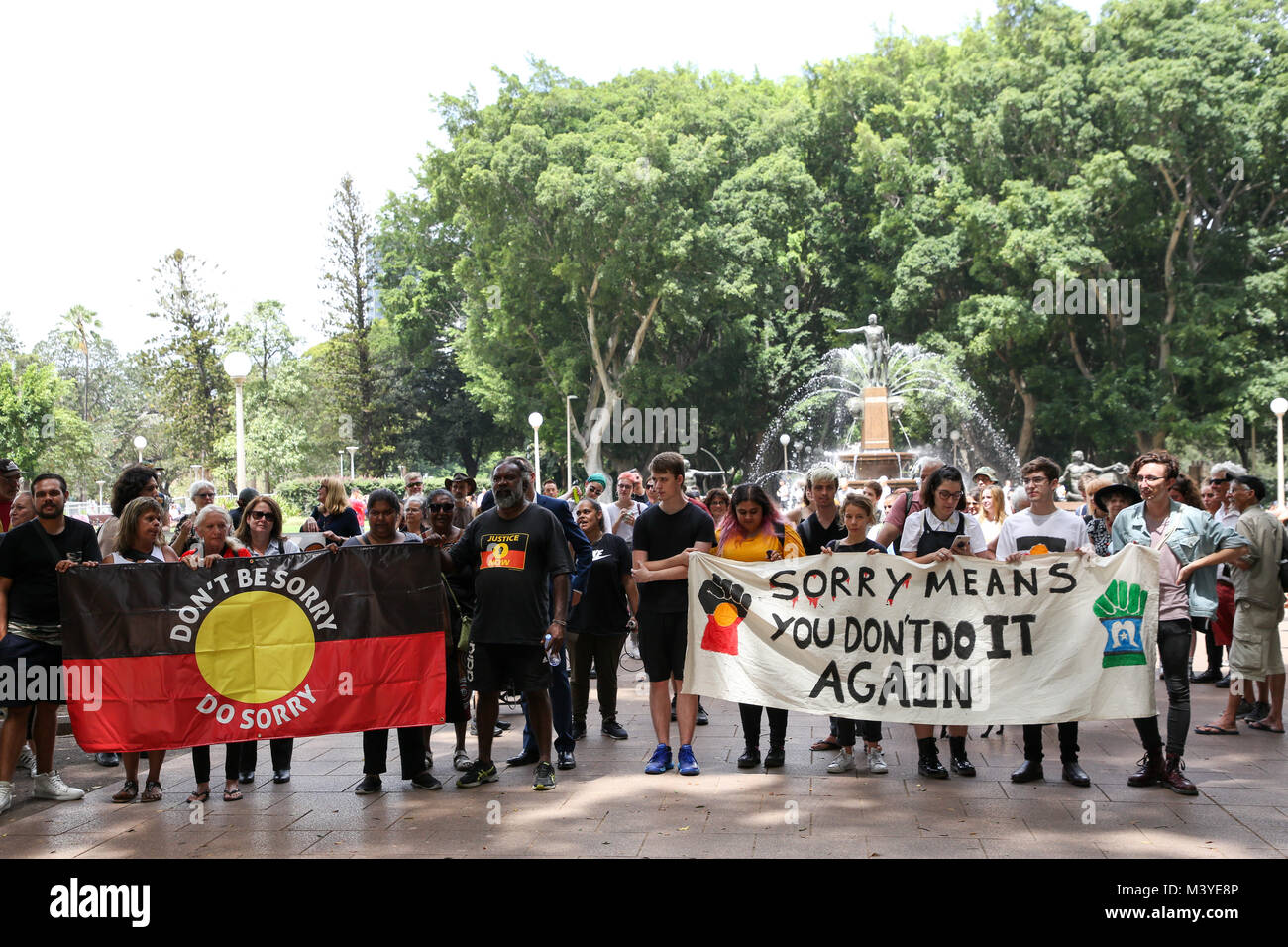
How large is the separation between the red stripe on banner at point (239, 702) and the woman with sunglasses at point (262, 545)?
495mm

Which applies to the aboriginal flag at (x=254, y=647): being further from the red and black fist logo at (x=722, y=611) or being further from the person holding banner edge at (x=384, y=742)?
the red and black fist logo at (x=722, y=611)

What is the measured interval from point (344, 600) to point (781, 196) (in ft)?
129

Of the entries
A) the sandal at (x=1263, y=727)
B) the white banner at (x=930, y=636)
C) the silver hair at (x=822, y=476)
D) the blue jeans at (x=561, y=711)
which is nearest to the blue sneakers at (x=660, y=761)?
the white banner at (x=930, y=636)

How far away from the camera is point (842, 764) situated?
7.49m

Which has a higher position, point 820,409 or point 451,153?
point 451,153

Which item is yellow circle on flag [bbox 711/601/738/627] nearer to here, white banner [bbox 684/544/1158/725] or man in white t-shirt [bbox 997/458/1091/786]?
white banner [bbox 684/544/1158/725]

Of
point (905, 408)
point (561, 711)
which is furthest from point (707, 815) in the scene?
point (905, 408)

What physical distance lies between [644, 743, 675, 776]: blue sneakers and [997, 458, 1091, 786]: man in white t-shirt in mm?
2092

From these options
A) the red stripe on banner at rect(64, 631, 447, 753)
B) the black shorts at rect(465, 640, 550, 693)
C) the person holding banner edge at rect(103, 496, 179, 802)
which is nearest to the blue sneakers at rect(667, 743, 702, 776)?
the black shorts at rect(465, 640, 550, 693)

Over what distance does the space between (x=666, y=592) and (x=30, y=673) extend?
12.6 ft

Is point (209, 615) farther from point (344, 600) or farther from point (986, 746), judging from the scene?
point (986, 746)

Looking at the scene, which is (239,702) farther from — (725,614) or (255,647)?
(725,614)

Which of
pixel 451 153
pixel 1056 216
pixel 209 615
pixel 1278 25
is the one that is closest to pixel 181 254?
pixel 451 153

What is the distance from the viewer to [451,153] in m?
43.2
